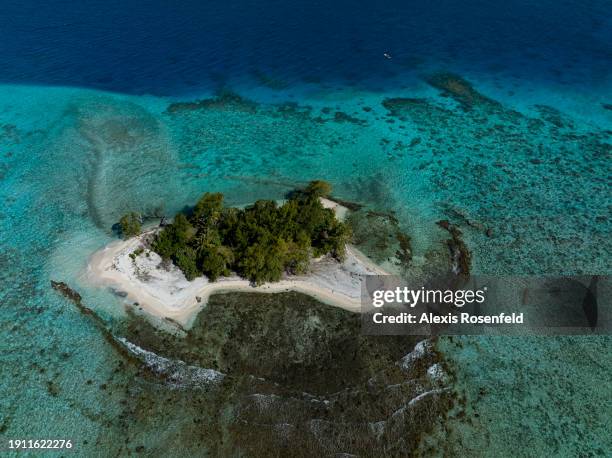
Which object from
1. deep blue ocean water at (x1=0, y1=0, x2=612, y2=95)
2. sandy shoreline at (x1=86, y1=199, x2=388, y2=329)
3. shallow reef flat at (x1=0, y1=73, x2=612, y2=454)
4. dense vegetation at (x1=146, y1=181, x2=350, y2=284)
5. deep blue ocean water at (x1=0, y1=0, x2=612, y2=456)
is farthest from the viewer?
deep blue ocean water at (x1=0, y1=0, x2=612, y2=95)

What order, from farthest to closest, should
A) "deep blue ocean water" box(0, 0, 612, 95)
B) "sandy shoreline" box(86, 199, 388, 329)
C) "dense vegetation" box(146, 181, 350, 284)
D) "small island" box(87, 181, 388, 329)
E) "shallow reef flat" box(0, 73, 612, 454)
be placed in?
"deep blue ocean water" box(0, 0, 612, 95), "dense vegetation" box(146, 181, 350, 284), "small island" box(87, 181, 388, 329), "sandy shoreline" box(86, 199, 388, 329), "shallow reef flat" box(0, 73, 612, 454)

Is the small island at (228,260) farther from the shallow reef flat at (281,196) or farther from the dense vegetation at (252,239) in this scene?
the shallow reef flat at (281,196)

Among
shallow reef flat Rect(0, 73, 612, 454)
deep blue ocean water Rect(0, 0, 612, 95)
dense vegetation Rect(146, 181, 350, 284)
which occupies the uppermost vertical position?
deep blue ocean water Rect(0, 0, 612, 95)

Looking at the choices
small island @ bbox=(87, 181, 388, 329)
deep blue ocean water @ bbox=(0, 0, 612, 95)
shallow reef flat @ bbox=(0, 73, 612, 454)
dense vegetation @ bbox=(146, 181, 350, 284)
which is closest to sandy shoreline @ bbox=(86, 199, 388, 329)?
small island @ bbox=(87, 181, 388, 329)

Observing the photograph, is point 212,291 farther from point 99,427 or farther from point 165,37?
point 165,37

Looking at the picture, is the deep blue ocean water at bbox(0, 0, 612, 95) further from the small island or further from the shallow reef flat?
the small island

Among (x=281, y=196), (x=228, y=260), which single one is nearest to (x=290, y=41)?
(x=281, y=196)

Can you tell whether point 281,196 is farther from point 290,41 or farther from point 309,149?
point 290,41
